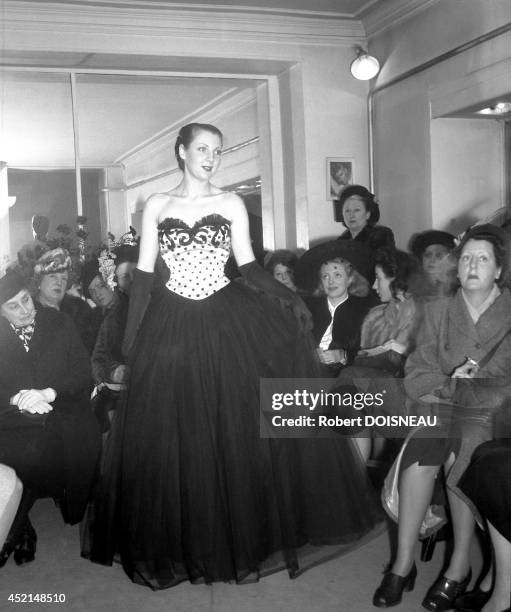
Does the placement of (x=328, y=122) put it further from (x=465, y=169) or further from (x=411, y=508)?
(x=411, y=508)

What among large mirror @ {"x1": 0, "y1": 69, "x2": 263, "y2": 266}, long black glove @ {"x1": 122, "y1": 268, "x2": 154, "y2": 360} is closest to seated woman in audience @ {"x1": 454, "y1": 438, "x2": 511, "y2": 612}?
long black glove @ {"x1": 122, "y1": 268, "x2": 154, "y2": 360}

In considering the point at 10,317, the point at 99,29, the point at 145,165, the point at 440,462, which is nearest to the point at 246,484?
the point at 440,462

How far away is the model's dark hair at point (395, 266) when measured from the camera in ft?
11.0

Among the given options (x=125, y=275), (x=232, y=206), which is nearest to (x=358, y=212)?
(x=125, y=275)

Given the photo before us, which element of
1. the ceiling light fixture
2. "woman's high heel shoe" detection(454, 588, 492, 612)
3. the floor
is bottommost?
the floor

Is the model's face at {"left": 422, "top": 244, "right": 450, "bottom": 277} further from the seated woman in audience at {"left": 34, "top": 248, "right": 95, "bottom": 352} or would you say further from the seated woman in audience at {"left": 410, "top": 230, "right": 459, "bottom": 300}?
the seated woman in audience at {"left": 34, "top": 248, "right": 95, "bottom": 352}

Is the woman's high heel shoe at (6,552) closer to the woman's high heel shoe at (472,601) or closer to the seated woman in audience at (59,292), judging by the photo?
the seated woman in audience at (59,292)

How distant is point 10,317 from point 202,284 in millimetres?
917

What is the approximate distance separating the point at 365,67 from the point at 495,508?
136 inches

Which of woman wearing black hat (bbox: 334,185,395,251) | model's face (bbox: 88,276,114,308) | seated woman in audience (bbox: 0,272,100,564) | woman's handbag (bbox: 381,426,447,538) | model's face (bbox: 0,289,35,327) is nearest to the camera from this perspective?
woman's handbag (bbox: 381,426,447,538)

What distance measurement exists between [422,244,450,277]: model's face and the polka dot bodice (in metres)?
1.25

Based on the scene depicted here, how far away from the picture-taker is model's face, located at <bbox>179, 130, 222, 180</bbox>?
100 inches

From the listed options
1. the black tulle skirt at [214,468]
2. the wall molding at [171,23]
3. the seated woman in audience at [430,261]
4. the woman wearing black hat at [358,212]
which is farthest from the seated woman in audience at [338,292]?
the wall molding at [171,23]

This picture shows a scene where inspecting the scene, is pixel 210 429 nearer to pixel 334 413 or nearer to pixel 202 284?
pixel 202 284
